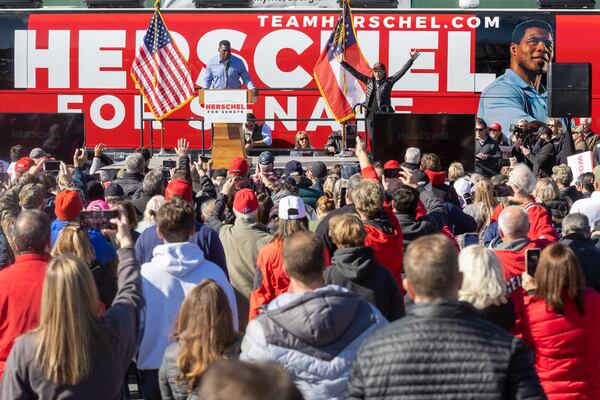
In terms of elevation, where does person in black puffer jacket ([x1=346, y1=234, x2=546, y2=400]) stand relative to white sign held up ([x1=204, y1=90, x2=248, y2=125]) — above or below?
below

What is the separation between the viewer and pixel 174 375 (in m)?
4.59

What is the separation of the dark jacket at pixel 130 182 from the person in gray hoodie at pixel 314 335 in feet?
20.7

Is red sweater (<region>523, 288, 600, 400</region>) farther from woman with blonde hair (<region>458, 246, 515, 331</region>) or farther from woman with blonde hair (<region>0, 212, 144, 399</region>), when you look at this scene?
woman with blonde hair (<region>0, 212, 144, 399</region>)

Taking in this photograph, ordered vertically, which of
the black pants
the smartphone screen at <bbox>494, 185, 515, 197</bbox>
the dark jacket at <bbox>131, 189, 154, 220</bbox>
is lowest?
the black pants

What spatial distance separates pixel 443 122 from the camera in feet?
44.8

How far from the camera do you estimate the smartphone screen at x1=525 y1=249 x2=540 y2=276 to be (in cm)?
564

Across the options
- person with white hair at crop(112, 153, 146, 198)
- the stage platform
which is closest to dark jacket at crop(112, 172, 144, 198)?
person with white hair at crop(112, 153, 146, 198)

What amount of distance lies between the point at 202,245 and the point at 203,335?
90.4 inches

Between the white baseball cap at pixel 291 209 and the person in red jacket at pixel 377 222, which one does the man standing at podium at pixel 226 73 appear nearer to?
the person in red jacket at pixel 377 222

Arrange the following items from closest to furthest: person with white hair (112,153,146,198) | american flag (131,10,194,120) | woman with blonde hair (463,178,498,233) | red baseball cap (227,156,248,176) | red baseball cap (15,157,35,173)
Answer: woman with blonde hair (463,178,498,233) → red baseball cap (227,156,248,176) → red baseball cap (15,157,35,173) → person with white hair (112,153,146,198) → american flag (131,10,194,120)

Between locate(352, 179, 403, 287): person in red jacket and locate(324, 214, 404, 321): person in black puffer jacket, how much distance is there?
2.30 ft

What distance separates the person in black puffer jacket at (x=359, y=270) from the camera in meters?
6.02

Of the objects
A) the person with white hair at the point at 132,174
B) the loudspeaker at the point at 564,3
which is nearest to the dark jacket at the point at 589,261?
the person with white hair at the point at 132,174

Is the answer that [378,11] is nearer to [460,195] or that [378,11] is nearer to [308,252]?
[460,195]
